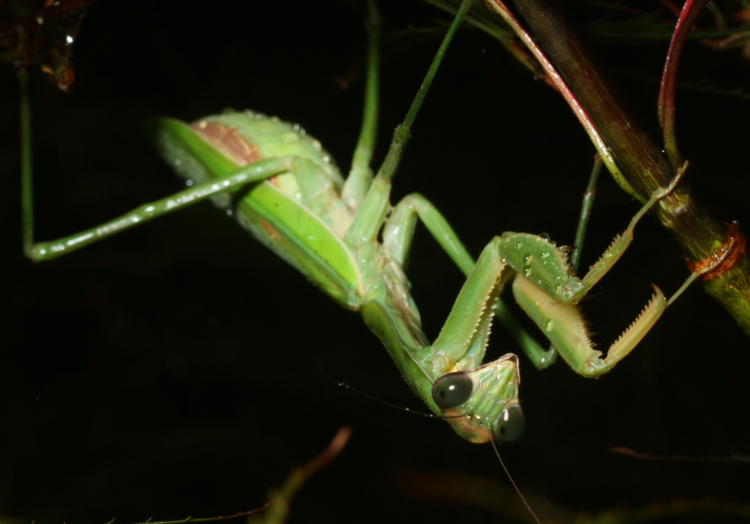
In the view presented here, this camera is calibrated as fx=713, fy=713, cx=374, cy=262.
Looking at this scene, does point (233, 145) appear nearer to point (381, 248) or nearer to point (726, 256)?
point (381, 248)

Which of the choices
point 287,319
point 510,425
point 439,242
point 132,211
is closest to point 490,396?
point 510,425

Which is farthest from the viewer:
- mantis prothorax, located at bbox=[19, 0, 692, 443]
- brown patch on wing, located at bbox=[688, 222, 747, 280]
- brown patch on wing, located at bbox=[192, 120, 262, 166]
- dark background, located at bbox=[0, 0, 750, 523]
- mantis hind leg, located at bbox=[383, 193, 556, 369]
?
dark background, located at bbox=[0, 0, 750, 523]

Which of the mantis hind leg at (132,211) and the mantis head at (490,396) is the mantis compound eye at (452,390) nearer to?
the mantis head at (490,396)

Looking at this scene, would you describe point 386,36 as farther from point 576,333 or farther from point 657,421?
point 657,421

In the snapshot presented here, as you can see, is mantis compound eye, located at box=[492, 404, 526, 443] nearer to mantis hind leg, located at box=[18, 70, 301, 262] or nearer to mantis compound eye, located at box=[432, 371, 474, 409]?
mantis compound eye, located at box=[432, 371, 474, 409]

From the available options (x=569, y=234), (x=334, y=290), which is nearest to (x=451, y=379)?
(x=334, y=290)

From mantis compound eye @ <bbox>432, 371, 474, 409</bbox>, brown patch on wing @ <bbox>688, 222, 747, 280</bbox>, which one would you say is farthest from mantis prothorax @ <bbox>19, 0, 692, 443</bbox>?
brown patch on wing @ <bbox>688, 222, 747, 280</bbox>

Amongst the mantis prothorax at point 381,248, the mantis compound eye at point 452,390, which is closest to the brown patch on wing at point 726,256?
the mantis prothorax at point 381,248
